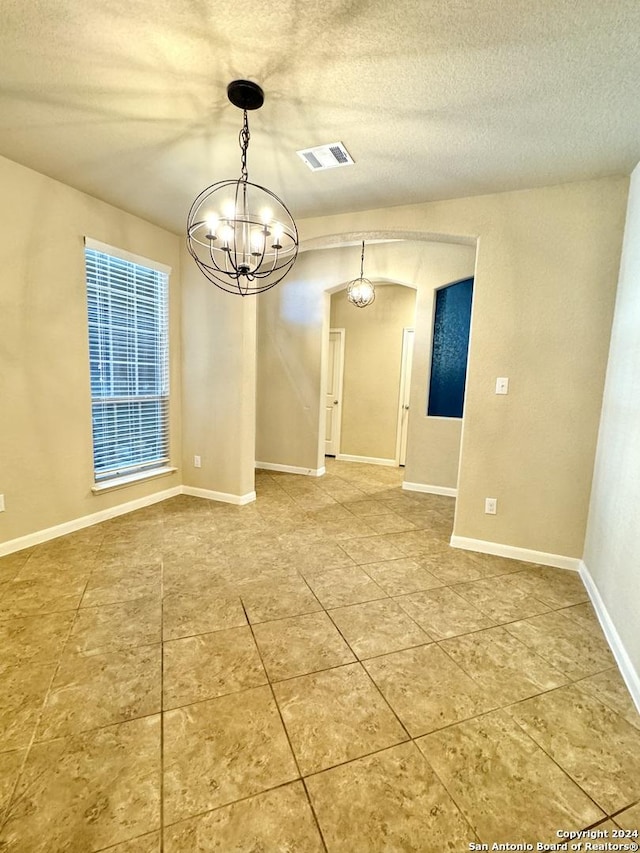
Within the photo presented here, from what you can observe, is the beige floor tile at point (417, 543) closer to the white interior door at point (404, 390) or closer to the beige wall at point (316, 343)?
the beige wall at point (316, 343)

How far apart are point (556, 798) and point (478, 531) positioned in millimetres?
1926

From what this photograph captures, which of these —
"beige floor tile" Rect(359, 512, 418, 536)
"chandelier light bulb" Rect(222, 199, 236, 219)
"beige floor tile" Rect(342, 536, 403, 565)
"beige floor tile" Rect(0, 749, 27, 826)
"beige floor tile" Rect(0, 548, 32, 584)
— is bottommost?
"beige floor tile" Rect(359, 512, 418, 536)

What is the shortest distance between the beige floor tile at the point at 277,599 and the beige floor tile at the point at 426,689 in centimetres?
55

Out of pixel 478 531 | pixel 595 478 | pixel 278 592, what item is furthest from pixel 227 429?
pixel 595 478

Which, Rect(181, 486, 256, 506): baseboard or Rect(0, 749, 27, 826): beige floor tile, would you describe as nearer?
Rect(0, 749, 27, 826): beige floor tile

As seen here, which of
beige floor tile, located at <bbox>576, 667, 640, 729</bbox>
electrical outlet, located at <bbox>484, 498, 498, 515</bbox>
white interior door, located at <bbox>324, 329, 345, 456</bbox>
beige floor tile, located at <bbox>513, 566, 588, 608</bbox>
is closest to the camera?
beige floor tile, located at <bbox>576, 667, 640, 729</bbox>

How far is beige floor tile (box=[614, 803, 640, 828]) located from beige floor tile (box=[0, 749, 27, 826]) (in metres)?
1.87

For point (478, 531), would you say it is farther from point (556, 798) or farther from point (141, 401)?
point (141, 401)

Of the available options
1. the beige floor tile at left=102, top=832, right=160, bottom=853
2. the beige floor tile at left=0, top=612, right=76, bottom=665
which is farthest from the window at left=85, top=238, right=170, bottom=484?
the beige floor tile at left=102, top=832, right=160, bottom=853

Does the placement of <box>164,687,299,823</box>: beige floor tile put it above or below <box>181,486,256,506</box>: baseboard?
below

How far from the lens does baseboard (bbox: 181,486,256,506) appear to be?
3.95 meters

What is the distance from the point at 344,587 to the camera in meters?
2.47

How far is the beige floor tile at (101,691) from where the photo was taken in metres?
1.45

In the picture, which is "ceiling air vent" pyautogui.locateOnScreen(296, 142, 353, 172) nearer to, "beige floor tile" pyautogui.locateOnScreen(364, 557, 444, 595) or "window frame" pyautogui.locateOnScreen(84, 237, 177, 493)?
"window frame" pyautogui.locateOnScreen(84, 237, 177, 493)
